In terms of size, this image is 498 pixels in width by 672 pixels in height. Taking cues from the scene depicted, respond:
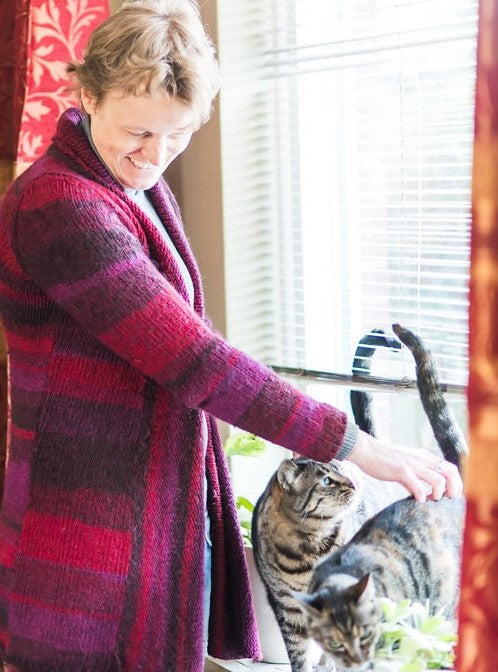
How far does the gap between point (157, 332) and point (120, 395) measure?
0.15 m

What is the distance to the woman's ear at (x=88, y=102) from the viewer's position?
1.34 metres

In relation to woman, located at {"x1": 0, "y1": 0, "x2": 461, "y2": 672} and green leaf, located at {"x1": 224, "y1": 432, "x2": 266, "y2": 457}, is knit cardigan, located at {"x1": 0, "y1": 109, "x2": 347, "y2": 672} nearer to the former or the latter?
woman, located at {"x1": 0, "y1": 0, "x2": 461, "y2": 672}

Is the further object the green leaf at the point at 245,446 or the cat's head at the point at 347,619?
the green leaf at the point at 245,446

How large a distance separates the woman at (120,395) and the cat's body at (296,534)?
14cm

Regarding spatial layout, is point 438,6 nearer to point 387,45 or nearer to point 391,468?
point 387,45

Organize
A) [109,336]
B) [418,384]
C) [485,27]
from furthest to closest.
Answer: [418,384] < [109,336] < [485,27]

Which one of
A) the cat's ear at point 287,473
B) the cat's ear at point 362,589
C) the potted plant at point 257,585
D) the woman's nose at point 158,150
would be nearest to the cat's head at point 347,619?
the cat's ear at point 362,589

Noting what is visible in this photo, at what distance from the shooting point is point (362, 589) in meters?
1.25

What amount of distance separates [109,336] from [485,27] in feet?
2.08

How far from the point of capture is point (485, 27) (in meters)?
0.78

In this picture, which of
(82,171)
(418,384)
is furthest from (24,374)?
(418,384)

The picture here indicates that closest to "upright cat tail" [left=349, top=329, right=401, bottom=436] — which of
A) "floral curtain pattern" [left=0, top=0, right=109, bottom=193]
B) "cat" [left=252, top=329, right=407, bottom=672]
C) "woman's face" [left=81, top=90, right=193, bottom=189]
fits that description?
"cat" [left=252, top=329, right=407, bottom=672]

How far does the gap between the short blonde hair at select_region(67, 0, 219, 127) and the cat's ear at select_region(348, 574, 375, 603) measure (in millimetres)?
617

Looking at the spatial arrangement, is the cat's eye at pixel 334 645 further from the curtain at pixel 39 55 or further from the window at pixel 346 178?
the curtain at pixel 39 55
